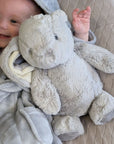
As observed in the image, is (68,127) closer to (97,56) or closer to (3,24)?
(97,56)

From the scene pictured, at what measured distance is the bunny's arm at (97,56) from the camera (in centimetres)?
77

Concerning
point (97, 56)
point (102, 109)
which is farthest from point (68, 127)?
point (97, 56)

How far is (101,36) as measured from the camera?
3.00 feet

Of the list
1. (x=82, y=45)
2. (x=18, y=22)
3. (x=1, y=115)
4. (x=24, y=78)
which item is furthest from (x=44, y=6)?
(x=1, y=115)

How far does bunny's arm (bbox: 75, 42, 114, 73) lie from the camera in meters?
0.77

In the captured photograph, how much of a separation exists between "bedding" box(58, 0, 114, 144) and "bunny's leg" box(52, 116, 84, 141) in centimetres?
3

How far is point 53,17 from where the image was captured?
0.69m

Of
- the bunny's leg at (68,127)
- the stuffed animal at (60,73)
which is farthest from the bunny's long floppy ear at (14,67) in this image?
the bunny's leg at (68,127)

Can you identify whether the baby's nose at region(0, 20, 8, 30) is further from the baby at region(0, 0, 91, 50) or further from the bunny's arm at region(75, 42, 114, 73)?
the bunny's arm at region(75, 42, 114, 73)

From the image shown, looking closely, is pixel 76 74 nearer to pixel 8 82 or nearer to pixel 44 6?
pixel 8 82

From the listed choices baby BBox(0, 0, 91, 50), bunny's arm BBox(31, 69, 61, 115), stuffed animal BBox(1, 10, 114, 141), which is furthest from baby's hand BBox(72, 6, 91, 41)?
bunny's arm BBox(31, 69, 61, 115)

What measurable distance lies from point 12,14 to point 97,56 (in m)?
0.38

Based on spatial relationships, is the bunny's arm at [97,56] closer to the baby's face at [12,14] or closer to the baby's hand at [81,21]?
the baby's hand at [81,21]

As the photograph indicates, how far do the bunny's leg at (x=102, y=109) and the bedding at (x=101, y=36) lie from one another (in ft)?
0.09
